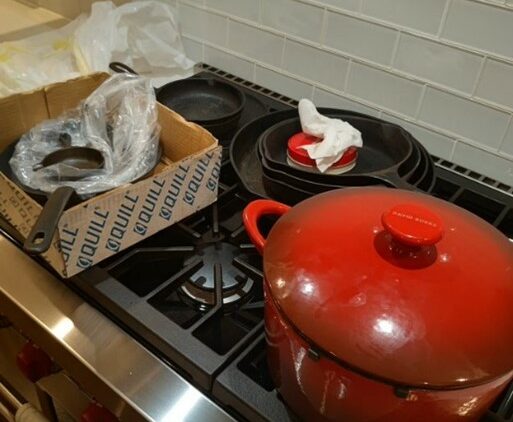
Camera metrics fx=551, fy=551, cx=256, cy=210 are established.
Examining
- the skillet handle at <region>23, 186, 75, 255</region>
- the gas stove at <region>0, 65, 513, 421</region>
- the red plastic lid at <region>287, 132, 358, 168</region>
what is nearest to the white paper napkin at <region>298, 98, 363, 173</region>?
the red plastic lid at <region>287, 132, 358, 168</region>

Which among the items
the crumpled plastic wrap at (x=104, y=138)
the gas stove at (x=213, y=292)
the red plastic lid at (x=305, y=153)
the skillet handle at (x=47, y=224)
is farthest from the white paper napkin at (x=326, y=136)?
the skillet handle at (x=47, y=224)

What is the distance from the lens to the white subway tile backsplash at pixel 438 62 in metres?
0.82

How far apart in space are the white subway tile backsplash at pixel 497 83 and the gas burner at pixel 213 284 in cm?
45

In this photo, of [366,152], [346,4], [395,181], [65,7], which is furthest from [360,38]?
[65,7]

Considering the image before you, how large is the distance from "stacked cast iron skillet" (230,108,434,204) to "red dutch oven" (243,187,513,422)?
0.23m

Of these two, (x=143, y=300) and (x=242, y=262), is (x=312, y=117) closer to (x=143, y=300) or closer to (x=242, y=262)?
(x=242, y=262)

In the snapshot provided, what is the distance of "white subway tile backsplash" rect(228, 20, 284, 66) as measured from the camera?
40.5 inches

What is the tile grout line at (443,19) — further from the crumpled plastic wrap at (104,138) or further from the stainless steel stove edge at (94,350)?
the stainless steel stove edge at (94,350)

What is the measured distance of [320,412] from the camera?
490mm

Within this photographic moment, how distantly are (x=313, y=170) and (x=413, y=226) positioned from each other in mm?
341

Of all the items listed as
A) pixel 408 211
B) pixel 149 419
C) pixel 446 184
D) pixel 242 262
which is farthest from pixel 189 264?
pixel 446 184

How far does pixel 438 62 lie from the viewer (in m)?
0.85

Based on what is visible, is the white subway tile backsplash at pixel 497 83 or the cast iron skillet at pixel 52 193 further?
the white subway tile backsplash at pixel 497 83

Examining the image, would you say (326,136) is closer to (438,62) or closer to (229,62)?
(438,62)
